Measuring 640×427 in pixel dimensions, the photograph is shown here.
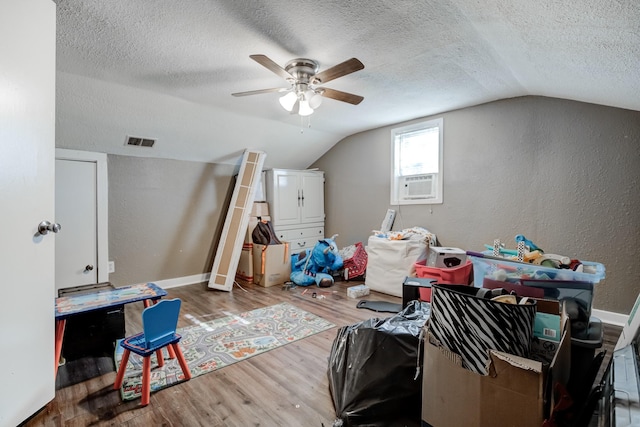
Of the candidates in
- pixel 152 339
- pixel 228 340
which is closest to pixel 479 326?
pixel 152 339

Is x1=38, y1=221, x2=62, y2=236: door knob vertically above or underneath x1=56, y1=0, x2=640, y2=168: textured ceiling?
underneath

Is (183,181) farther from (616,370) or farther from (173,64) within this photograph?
(616,370)

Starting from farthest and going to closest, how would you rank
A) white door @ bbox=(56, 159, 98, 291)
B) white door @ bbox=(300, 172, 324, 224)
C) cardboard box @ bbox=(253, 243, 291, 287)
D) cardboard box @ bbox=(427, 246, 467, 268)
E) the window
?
white door @ bbox=(300, 172, 324, 224) → cardboard box @ bbox=(253, 243, 291, 287) → the window → white door @ bbox=(56, 159, 98, 291) → cardboard box @ bbox=(427, 246, 467, 268)

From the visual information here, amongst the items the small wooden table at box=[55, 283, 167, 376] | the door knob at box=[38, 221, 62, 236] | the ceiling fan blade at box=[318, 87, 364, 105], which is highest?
the ceiling fan blade at box=[318, 87, 364, 105]

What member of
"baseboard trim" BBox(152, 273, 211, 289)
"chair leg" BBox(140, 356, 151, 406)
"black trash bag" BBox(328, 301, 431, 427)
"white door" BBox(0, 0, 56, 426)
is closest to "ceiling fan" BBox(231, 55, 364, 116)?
"white door" BBox(0, 0, 56, 426)

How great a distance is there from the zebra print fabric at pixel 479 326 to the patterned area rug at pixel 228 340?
1.59 metres

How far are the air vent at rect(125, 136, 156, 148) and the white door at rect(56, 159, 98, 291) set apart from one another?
0.52m

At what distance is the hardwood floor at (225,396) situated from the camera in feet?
5.16

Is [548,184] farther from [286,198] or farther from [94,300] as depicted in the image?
[94,300]

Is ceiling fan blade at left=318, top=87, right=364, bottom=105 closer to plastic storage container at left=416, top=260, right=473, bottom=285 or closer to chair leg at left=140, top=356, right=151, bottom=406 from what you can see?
plastic storage container at left=416, top=260, right=473, bottom=285

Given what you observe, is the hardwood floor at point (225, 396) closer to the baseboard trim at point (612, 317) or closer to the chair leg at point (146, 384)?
the chair leg at point (146, 384)

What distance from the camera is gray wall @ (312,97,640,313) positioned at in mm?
2660

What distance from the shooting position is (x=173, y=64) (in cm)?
238

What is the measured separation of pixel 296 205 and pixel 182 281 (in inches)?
84.1
